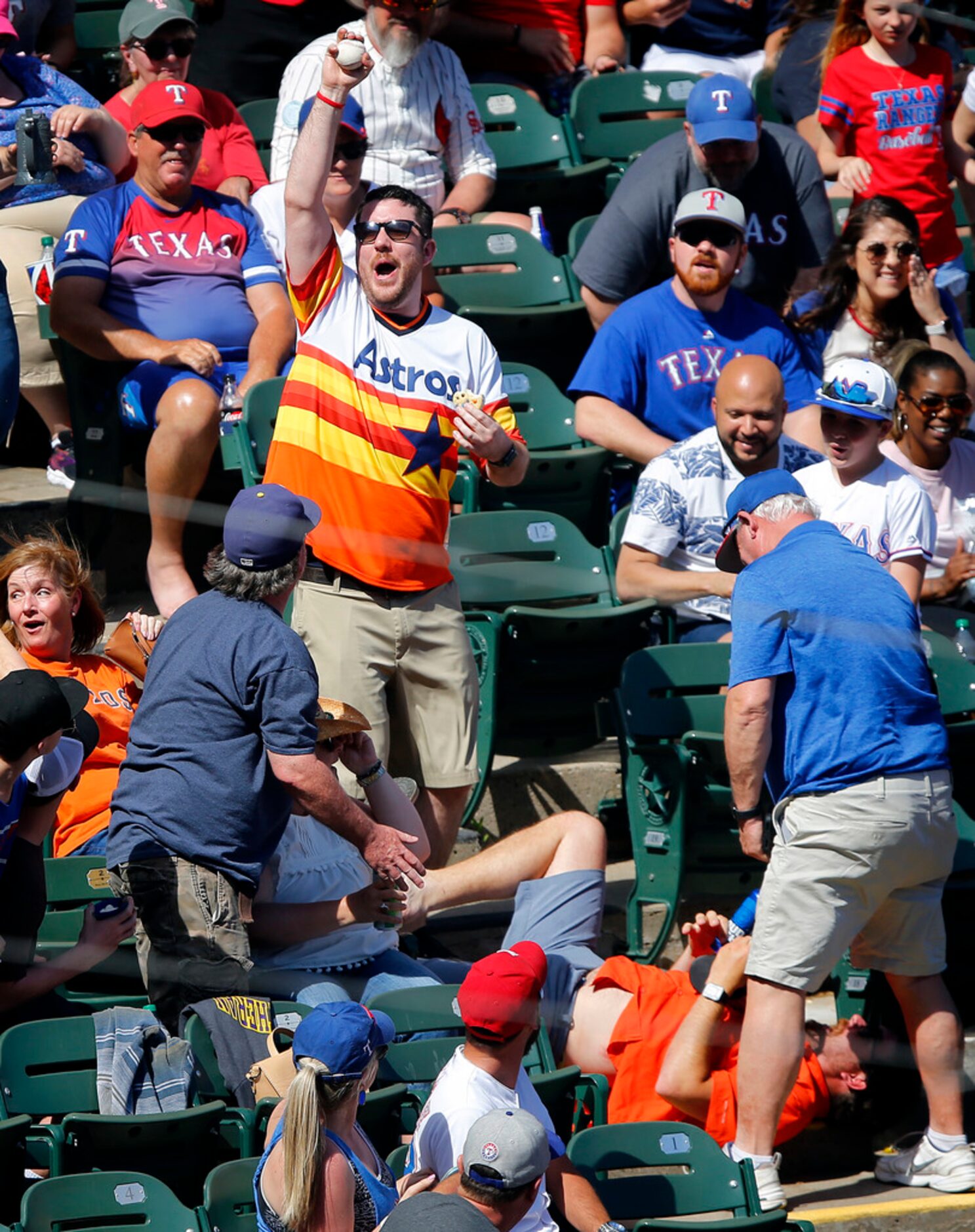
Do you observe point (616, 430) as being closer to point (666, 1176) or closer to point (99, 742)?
point (99, 742)

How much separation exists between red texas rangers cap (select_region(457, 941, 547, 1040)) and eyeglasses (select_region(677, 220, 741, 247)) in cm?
Result: 300

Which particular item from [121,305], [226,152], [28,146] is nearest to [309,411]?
[121,305]

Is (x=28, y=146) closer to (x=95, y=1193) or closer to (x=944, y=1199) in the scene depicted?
(x=95, y=1193)

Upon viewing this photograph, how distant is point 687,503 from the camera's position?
18.5 feet

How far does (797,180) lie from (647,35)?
268 centimetres

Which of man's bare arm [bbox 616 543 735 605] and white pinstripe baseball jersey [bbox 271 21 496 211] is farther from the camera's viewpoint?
white pinstripe baseball jersey [bbox 271 21 496 211]

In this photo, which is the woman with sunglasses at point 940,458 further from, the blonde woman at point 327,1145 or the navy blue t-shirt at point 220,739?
the blonde woman at point 327,1145

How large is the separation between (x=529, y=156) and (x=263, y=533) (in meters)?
4.46

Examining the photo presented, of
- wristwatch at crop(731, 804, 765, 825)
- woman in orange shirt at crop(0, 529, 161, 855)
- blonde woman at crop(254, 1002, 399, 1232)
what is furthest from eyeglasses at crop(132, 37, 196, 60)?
blonde woman at crop(254, 1002, 399, 1232)

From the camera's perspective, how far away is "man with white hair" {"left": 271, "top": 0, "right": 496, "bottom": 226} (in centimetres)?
670

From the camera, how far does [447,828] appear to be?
17.2ft

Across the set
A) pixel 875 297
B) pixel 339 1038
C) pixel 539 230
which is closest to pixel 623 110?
pixel 539 230

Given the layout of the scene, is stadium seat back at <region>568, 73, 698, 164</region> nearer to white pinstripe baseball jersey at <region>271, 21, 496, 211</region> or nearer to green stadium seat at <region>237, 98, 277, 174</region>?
white pinstripe baseball jersey at <region>271, 21, 496, 211</region>

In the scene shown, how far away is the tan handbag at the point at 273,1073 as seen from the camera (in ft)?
12.9
